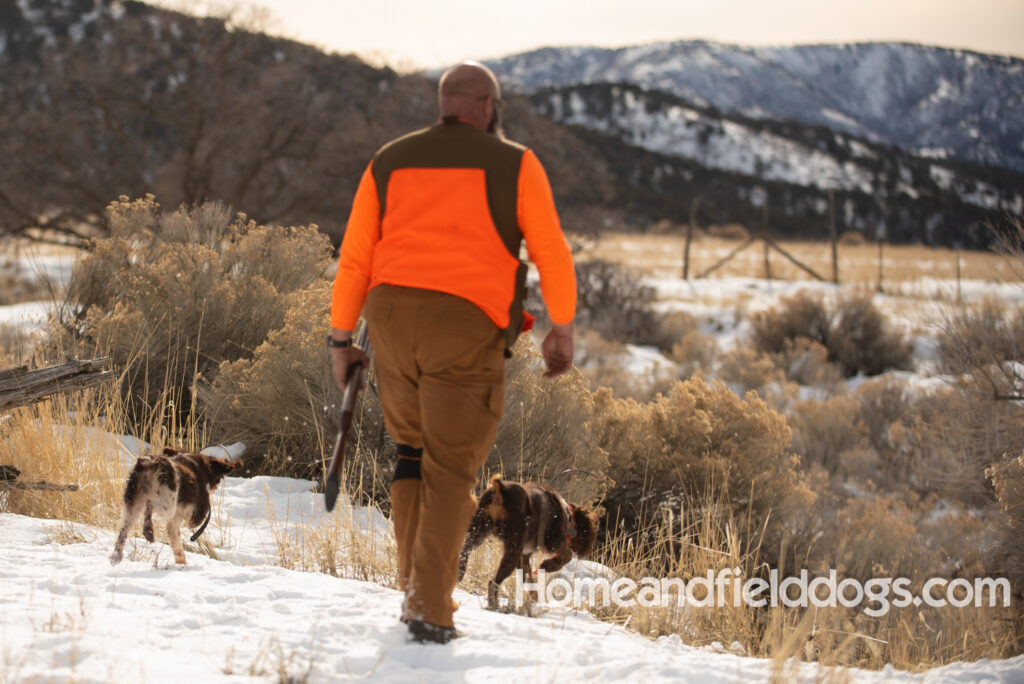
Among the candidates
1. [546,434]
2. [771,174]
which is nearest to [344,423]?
[546,434]

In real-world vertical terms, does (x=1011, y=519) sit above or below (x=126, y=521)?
below

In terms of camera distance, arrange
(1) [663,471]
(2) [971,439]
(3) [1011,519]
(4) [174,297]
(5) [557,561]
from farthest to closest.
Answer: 1. (2) [971,439]
2. (4) [174,297]
3. (1) [663,471]
4. (3) [1011,519]
5. (5) [557,561]

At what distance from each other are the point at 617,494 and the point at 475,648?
3822 mm

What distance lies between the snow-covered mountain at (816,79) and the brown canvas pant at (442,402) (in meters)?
83.7

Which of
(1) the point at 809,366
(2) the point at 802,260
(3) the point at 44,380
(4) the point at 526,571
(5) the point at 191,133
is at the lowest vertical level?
(1) the point at 809,366

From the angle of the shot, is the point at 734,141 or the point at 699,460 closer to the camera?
the point at 699,460

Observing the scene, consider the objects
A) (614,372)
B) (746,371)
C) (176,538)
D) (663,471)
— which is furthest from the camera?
(746,371)

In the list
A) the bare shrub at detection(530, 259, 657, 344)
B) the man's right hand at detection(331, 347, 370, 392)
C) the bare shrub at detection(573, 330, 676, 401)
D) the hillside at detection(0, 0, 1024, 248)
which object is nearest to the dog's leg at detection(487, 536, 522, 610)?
the man's right hand at detection(331, 347, 370, 392)

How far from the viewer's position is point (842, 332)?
49.6 ft

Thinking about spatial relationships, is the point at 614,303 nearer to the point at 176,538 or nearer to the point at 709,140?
the point at 176,538

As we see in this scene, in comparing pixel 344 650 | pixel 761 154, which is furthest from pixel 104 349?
pixel 761 154

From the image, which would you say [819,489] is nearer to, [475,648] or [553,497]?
[553,497]

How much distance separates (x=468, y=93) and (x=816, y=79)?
18038 centimetres

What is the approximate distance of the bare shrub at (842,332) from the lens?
14.6 m
